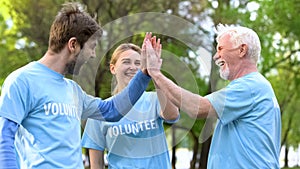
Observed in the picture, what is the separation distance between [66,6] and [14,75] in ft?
2.38

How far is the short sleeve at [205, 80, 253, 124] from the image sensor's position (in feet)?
14.5

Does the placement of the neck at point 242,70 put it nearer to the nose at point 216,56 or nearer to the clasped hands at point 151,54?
the nose at point 216,56

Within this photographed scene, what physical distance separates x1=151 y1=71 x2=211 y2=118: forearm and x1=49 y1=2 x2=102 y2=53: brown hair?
0.67 meters

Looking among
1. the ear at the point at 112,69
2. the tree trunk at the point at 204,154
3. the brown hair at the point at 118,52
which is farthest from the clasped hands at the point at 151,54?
the tree trunk at the point at 204,154

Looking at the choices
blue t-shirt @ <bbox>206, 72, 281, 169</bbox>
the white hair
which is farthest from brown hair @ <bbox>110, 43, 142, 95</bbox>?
blue t-shirt @ <bbox>206, 72, 281, 169</bbox>

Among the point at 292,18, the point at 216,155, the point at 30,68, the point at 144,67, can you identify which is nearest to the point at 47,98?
the point at 30,68

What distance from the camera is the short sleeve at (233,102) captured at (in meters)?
4.43

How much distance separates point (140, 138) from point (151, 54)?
0.76m

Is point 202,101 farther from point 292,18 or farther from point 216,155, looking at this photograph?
point 292,18

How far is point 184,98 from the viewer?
450 centimetres

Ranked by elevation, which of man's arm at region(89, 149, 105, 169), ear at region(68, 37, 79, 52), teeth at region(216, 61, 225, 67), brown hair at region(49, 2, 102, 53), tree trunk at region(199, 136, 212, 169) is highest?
brown hair at region(49, 2, 102, 53)

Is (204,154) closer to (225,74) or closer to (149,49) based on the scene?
(225,74)

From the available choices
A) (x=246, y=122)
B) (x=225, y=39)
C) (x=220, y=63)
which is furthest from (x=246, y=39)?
(x=246, y=122)

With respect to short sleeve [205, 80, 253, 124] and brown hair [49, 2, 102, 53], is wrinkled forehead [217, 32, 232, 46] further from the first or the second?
brown hair [49, 2, 102, 53]
